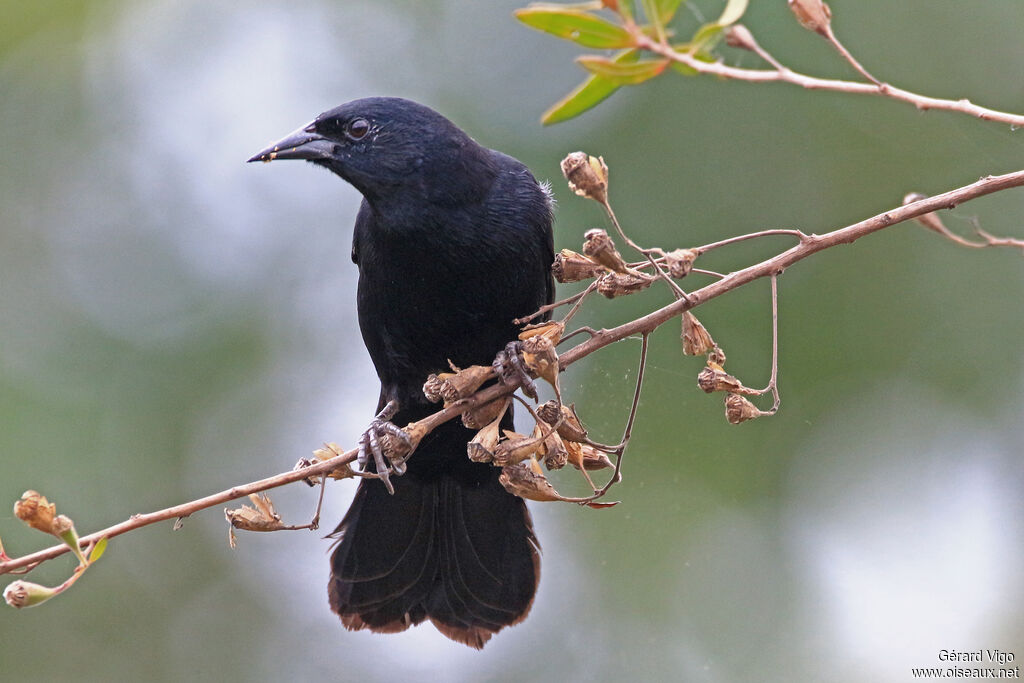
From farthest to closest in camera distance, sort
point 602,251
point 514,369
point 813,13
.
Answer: point 514,369, point 602,251, point 813,13

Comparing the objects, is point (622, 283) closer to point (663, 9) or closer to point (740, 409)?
point (740, 409)

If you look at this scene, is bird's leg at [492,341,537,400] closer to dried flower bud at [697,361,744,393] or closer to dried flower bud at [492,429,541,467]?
dried flower bud at [492,429,541,467]

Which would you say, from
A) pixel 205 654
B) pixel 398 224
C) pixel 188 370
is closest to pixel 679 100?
pixel 398 224

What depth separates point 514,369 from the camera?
2992 millimetres

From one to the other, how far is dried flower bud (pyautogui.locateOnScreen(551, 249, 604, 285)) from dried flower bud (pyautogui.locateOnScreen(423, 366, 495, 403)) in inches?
12.3

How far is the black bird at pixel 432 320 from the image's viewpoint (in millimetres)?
3504

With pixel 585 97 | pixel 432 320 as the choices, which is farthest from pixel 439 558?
pixel 585 97

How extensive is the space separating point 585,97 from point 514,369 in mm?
1323

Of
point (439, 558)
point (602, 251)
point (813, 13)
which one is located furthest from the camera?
point (439, 558)

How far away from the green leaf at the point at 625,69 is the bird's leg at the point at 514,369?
1.22 meters

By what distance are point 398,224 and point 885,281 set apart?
3.37 m

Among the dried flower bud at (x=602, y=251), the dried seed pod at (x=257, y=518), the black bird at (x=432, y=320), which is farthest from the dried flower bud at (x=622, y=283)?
the black bird at (x=432, y=320)

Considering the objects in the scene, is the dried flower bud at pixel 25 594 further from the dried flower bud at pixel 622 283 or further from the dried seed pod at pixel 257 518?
the dried flower bud at pixel 622 283

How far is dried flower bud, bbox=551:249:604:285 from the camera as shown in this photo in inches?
95.9
